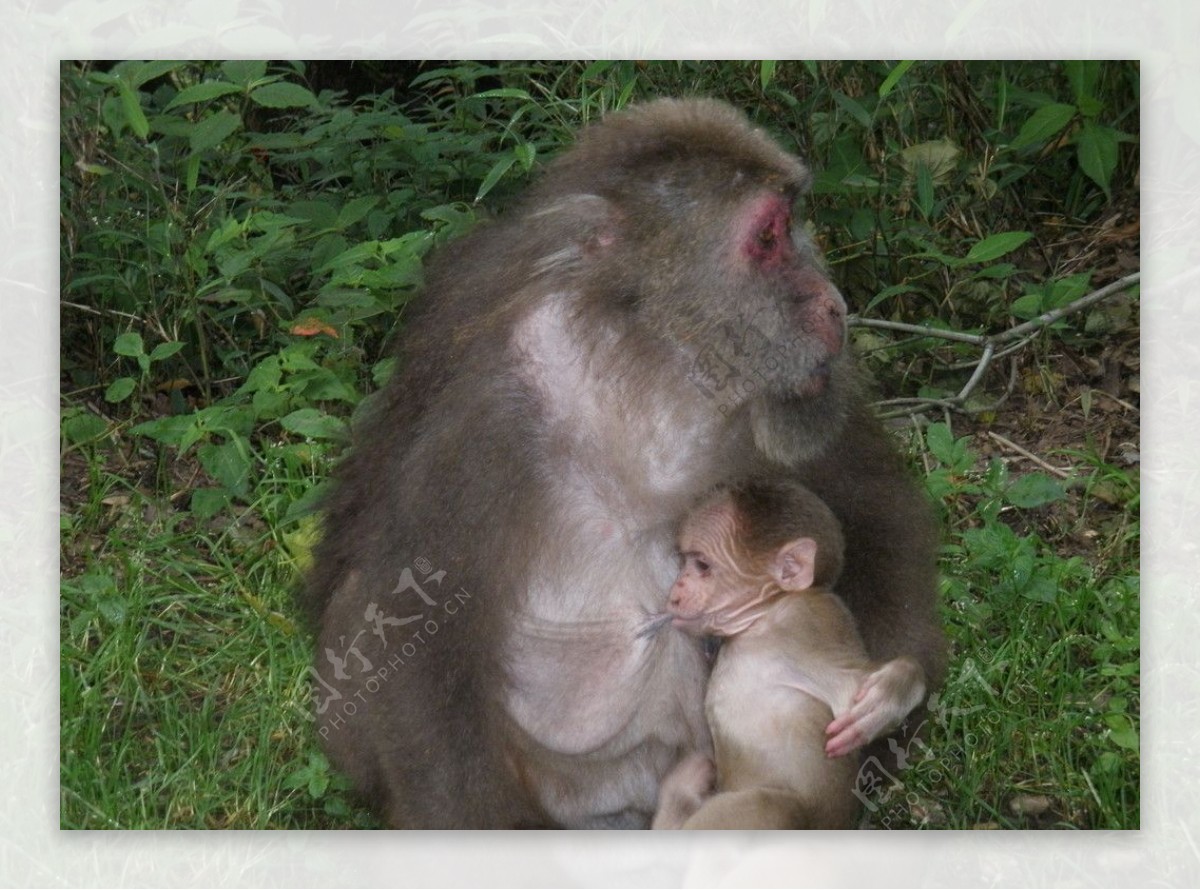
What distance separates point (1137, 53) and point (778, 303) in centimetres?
105

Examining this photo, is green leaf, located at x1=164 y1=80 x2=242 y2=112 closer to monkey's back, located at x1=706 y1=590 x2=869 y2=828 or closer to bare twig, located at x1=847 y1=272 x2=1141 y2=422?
bare twig, located at x1=847 y1=272 x2=1141 y2=422

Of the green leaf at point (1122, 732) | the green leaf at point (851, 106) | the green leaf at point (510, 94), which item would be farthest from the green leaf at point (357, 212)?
the green leaf at point (1122, 732)

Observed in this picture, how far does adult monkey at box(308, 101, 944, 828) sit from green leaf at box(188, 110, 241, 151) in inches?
28.1

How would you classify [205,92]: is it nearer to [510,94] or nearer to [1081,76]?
[510,94]

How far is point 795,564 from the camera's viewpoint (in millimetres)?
3943

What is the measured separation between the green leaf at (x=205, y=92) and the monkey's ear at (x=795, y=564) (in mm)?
1595

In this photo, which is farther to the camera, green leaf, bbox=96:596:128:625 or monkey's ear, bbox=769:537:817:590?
green leaf, bbox=96:596:128:625

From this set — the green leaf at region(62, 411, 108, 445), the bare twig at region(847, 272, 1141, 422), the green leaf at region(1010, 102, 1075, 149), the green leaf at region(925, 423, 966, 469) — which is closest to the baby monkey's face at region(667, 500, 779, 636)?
the bare twig at region(847, 272, 1141, 422)

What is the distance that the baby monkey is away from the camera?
3.90 meters

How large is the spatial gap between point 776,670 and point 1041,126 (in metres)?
1.39

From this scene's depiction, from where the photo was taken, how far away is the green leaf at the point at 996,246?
14.4 ft

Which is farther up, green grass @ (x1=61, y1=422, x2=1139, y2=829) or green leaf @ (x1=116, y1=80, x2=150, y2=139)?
green leaf @ (x1=116, y1=80, x2=150, y2=139)

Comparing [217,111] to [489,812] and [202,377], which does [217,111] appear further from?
[489,812]

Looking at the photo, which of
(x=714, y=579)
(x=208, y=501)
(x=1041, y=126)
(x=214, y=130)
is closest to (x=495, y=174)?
(x=214, y=130)
